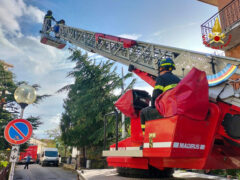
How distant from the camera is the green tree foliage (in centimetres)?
1414

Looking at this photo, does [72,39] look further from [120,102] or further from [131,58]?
[120,102]

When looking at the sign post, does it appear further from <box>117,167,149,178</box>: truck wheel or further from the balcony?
the balcony

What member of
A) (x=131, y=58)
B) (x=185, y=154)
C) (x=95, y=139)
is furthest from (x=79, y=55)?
(x=185, y=154)

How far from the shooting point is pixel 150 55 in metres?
6.94

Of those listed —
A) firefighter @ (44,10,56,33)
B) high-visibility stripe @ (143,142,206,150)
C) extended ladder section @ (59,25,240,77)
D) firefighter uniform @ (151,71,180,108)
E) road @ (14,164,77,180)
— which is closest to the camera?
high-visibility stripe @ (143,142,206,150)

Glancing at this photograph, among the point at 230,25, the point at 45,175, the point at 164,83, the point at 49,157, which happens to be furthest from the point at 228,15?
the point at 49,157

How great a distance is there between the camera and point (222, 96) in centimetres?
304

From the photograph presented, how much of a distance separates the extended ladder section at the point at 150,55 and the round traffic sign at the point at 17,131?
12.3ft

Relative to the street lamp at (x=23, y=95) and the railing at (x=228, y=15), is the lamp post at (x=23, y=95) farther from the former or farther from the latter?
the railing at (x=228, y=15)

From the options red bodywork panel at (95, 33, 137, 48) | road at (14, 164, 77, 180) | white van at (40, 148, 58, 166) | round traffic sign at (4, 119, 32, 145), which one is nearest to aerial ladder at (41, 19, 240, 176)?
round traffic sign at (4, 119, 32, 145)

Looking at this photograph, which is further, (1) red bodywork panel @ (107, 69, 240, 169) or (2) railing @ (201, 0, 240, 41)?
(2) railing @ (201, 0, 240, 41)

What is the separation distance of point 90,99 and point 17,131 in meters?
10.2

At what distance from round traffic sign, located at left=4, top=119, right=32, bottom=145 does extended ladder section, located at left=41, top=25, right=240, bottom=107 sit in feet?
12.3

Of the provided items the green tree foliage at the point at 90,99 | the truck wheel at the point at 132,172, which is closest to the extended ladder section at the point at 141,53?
the truck wheel at the point at 132,172
